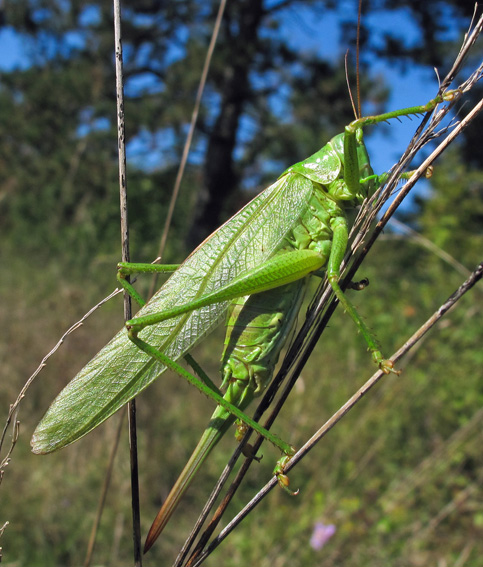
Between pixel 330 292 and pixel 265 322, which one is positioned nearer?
pixel 330 292

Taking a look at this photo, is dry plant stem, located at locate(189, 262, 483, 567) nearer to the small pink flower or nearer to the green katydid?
the green katydid

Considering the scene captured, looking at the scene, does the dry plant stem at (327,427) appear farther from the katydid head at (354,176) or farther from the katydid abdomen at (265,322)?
the katydid head at (354,176)

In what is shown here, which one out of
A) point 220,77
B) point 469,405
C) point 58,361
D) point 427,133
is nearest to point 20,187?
point 220,77

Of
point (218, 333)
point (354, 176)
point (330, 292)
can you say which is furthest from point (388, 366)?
A: point (218, 333)

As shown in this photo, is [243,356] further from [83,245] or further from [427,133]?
[83,245]

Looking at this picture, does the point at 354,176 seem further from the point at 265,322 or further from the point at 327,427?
Result: the point at 327,427

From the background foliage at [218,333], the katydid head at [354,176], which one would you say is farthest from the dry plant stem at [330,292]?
the background foliage at [218,333]
